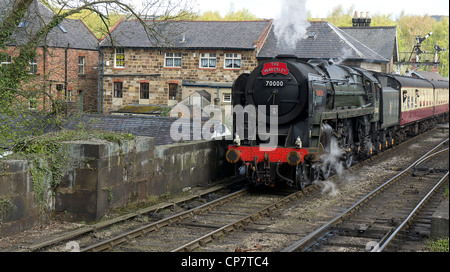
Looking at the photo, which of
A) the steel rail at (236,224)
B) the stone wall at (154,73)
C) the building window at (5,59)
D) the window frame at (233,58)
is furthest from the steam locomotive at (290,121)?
the stone wall at (154,73)

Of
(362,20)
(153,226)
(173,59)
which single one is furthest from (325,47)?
(153,226)

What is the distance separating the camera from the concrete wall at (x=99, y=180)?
819cm

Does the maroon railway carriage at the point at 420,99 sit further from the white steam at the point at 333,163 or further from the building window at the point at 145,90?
the building window at the point at 145,90

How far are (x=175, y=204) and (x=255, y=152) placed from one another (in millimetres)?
2450

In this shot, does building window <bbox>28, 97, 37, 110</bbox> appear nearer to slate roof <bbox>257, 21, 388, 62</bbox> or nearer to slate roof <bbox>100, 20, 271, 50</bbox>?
slate roof <bbox>100, 20, 271, 50</bbox>

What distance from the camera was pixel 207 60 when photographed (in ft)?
108

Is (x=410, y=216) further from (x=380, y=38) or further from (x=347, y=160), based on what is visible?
(x=380, y=38)

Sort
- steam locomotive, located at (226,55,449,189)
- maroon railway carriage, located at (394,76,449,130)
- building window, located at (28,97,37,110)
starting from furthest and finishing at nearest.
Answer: maroon railway carriage, located at (394,76,449,130) → steam locomotive, located at (226,55,449,189) → building window, located at (28,97,37,110)

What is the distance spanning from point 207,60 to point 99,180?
80.0 ft

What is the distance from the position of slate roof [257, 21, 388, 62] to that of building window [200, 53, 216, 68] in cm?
274

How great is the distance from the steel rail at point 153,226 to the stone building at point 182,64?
21.2 meters

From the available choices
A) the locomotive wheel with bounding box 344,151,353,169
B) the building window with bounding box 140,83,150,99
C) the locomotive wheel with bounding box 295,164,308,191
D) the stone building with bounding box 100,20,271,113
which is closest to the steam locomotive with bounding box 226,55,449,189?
the locomotive wheel with bounding box 295,164,308,191

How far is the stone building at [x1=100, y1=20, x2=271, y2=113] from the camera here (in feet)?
107
